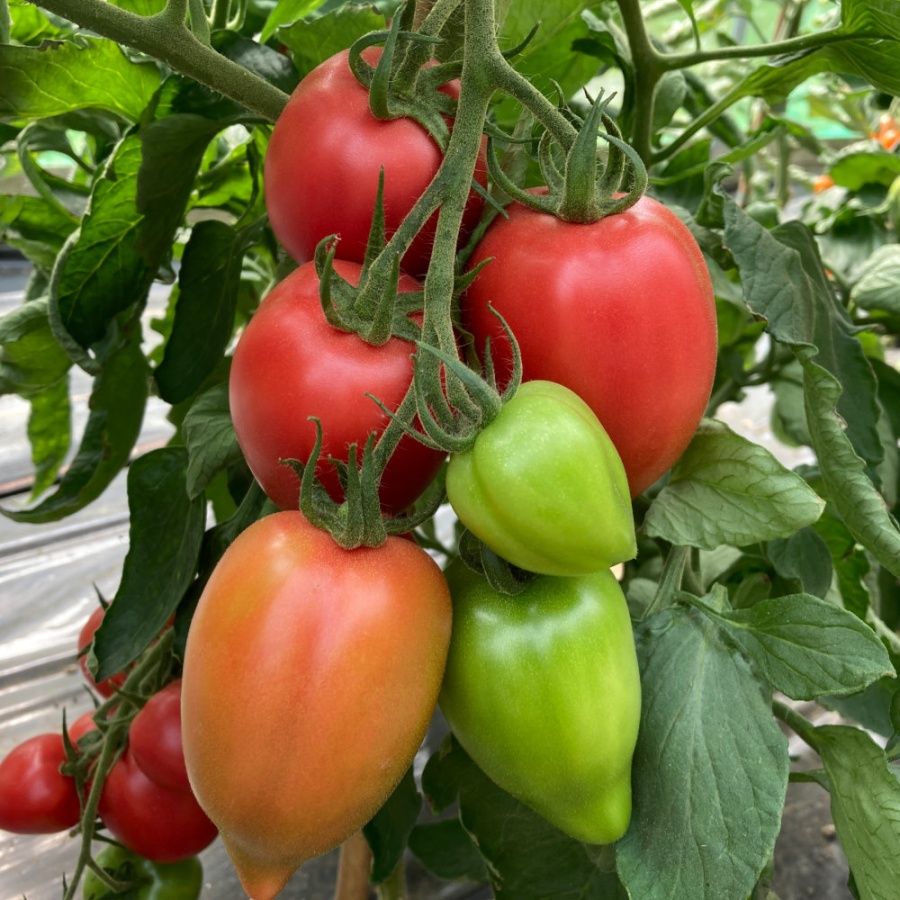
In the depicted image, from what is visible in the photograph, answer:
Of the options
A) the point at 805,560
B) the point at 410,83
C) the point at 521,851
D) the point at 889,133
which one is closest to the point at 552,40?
the point at 410,83

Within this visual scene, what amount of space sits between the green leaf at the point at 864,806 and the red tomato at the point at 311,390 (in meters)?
0.22

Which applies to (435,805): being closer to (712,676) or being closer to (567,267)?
(712,676)

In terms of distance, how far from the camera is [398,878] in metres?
0.56

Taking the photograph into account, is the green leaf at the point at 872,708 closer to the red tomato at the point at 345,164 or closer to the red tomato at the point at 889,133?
the red tomato at the point at 345,164

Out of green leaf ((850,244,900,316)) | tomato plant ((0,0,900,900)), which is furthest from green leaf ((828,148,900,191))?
tomato plant ((0,0,900,900))

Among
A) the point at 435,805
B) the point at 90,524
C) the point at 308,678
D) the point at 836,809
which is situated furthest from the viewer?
the point at 90,524

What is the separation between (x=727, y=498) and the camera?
1.13 feet

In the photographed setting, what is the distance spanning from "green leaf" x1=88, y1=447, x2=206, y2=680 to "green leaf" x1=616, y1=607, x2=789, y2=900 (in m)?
0.23

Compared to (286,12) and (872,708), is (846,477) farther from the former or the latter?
(286,12)

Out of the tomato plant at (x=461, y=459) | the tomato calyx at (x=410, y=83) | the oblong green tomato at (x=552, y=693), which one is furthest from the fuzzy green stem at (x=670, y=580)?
the tomato calyx at (x=410, y=83)

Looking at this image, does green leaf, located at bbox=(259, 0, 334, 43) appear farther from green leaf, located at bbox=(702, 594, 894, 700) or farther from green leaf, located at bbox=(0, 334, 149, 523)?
green leaf, located at bbox=(702, 594, 894, 700)

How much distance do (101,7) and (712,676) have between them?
0.36 meters

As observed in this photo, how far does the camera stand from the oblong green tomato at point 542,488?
0.23 m

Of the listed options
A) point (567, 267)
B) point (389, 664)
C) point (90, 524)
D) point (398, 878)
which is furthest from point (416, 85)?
point (90, 524)
